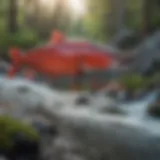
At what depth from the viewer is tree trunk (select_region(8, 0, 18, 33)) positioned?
1.26 metres

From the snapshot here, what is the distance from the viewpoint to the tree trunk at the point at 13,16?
126 cm

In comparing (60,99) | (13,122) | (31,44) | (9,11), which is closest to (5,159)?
(13,122)

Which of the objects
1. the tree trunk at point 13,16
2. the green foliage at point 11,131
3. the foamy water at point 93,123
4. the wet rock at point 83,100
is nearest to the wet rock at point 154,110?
the foamy water at point 93,123

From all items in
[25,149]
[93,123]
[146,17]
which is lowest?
[25,149]

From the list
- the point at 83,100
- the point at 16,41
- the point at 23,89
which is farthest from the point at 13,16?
the point at 83,100

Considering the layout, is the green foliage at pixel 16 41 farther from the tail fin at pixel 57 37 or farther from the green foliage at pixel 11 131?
the green foliage at pixel 11 131

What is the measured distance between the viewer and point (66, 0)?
1312 millimetres

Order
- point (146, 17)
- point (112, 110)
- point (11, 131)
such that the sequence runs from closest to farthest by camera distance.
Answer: point (11, 131)
point (112, 110)
point (146, 17)

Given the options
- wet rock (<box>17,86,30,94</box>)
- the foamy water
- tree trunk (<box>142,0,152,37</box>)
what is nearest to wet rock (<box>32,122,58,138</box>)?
the foamy water

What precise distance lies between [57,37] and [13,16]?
17 cm

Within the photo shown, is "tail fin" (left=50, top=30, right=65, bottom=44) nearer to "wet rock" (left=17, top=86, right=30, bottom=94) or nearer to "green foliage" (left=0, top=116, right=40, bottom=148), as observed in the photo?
"wet rock" (left=17, top=86, right=30, bottom=94)

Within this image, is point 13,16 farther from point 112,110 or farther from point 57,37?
point 112,110

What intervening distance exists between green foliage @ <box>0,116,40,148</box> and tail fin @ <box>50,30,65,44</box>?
29cm

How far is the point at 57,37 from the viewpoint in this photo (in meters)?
1.24
